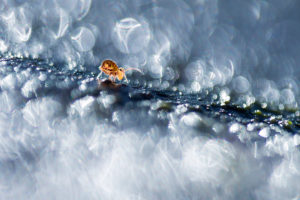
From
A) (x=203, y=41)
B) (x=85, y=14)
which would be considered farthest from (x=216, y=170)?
(x=85, y=14)

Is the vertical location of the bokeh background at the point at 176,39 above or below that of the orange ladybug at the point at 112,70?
above

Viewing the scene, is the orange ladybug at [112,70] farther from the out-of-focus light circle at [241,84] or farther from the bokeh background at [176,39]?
the out-of-focus light circle at [241,84]

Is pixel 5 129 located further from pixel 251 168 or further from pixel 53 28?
pixel 251 168

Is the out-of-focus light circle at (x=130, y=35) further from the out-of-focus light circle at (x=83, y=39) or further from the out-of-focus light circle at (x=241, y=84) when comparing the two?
the out-of-focus light circle at (x=241, y=84)

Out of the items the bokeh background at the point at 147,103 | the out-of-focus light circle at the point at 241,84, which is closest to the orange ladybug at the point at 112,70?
the bokeh background at the point at 147,103

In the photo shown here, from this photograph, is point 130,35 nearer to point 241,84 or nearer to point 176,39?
point 176,39

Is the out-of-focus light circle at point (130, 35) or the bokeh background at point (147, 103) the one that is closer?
the bokeh background at point (147, 103)

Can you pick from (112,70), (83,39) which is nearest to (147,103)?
(112,70)

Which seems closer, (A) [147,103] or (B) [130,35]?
(A) [147,103]
